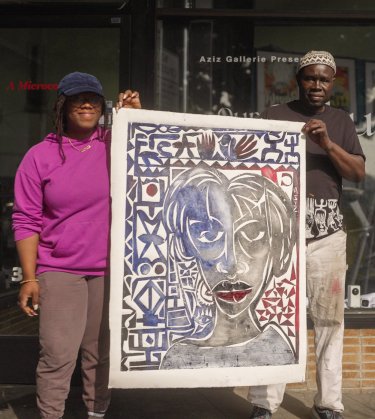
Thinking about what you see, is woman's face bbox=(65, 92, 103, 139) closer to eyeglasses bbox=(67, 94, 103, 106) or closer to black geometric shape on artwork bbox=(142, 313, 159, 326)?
eyeglasses bbox=(67, 94, 103, 106)

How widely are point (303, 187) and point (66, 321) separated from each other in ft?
4.38

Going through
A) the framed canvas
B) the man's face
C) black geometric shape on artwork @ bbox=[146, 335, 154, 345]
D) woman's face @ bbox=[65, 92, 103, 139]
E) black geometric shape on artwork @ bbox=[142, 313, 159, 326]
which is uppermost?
the framed canvas

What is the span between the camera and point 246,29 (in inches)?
190

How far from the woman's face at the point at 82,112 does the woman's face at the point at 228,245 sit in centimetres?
63

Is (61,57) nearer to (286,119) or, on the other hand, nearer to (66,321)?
(286,119)

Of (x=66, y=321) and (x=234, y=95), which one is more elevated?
(x=234, y=95)

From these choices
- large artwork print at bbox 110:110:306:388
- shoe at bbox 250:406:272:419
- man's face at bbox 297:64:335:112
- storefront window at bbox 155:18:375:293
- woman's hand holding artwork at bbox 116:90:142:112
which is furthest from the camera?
storefront window at bbox 155:18:375:293

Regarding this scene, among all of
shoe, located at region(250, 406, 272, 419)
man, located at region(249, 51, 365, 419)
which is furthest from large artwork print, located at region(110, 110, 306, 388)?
shoe, located at region(250, 406, 272, 419)

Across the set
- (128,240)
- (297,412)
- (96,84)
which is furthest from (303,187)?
(297,412)

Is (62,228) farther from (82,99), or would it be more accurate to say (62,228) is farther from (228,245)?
(228,245)

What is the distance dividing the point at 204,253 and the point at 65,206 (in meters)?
0.70

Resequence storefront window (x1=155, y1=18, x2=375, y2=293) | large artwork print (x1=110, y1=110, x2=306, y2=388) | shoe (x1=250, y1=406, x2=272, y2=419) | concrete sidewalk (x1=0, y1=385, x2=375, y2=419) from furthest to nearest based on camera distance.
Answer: storefront window (x1=155, y1=18, x2=375, y2=293)
concrete sidewalk (x1=0, y1=385, x2=375, y2=419)
shoe (x1=250, y1=406, x2=272, y2=419)
large artwork print (x1=110, y1=110, x2=306, y2=388)

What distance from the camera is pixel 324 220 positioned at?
3756 millimetres

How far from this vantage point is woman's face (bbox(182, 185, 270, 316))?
332cm
